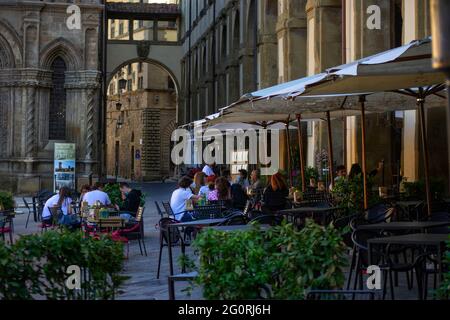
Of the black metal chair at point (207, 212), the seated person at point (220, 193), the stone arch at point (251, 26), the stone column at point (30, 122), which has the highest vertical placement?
the stone arch at point (251, 26)

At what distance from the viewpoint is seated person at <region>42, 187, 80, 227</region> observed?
14694 mm

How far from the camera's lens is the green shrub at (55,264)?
19.6 feet

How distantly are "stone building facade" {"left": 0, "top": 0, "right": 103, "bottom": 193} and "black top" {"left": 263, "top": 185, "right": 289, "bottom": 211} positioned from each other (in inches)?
866

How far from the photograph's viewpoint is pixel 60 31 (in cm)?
3647

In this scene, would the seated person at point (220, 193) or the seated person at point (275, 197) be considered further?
the seated person at point (220, 193)

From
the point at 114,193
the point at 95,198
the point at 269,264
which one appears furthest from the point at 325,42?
the point at 269,264

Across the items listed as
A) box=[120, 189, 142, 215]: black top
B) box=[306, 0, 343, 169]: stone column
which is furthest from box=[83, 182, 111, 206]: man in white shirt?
box=[306, 0, 343, 169]: stone column

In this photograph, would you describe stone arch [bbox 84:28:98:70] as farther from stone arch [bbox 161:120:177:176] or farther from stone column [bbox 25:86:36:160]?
stone arch [bbox 161:120:177:176]

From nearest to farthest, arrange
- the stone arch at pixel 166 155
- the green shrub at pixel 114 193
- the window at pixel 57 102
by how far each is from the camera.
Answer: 1. the green shrub at pixel 114 193
2. the window at pixel 57 102
3. the stone arch at pixel 166 155

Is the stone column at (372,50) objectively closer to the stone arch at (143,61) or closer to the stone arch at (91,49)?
the stone arch at (91,49)

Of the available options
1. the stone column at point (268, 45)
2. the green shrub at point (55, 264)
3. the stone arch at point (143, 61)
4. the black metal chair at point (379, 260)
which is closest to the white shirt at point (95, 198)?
the black metal chair at point (379, 260)

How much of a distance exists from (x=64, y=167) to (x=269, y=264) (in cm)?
2617

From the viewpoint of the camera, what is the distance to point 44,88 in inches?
1422
